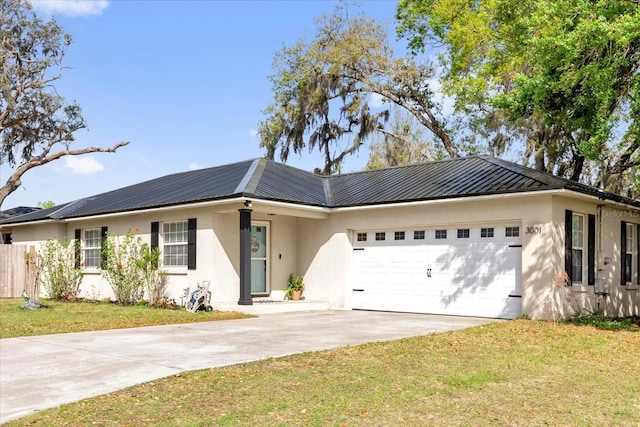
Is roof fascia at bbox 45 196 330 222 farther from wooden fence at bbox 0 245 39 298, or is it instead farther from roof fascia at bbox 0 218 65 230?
wooden fence at bbox 0 245 39 298

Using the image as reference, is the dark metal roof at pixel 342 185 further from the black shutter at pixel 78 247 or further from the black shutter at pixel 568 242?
the black shutter at pixel 78 247

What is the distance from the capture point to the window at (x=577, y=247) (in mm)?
13539

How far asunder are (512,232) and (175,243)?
906cm

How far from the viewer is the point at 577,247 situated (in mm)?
13789

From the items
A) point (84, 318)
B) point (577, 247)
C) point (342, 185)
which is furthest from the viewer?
point (342, 185)

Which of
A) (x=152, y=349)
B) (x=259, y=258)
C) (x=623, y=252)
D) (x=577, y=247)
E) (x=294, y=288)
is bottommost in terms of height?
(x=152, y=349)

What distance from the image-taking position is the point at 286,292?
16.9 m

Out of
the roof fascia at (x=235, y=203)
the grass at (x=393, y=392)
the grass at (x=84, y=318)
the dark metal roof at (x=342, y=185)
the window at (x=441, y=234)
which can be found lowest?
the grass at (x=84, y=318)

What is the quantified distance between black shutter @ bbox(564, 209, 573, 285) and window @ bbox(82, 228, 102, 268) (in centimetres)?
1415

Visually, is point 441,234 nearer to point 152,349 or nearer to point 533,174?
point 533,174

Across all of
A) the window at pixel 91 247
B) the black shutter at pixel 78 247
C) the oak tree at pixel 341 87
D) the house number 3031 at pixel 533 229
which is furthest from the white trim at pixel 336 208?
the oak tree at pixel 341 87

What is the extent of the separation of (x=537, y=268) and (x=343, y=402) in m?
8.50

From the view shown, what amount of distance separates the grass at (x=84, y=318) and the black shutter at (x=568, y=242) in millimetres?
7529

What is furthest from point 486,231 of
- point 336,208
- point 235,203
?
point 235,203
